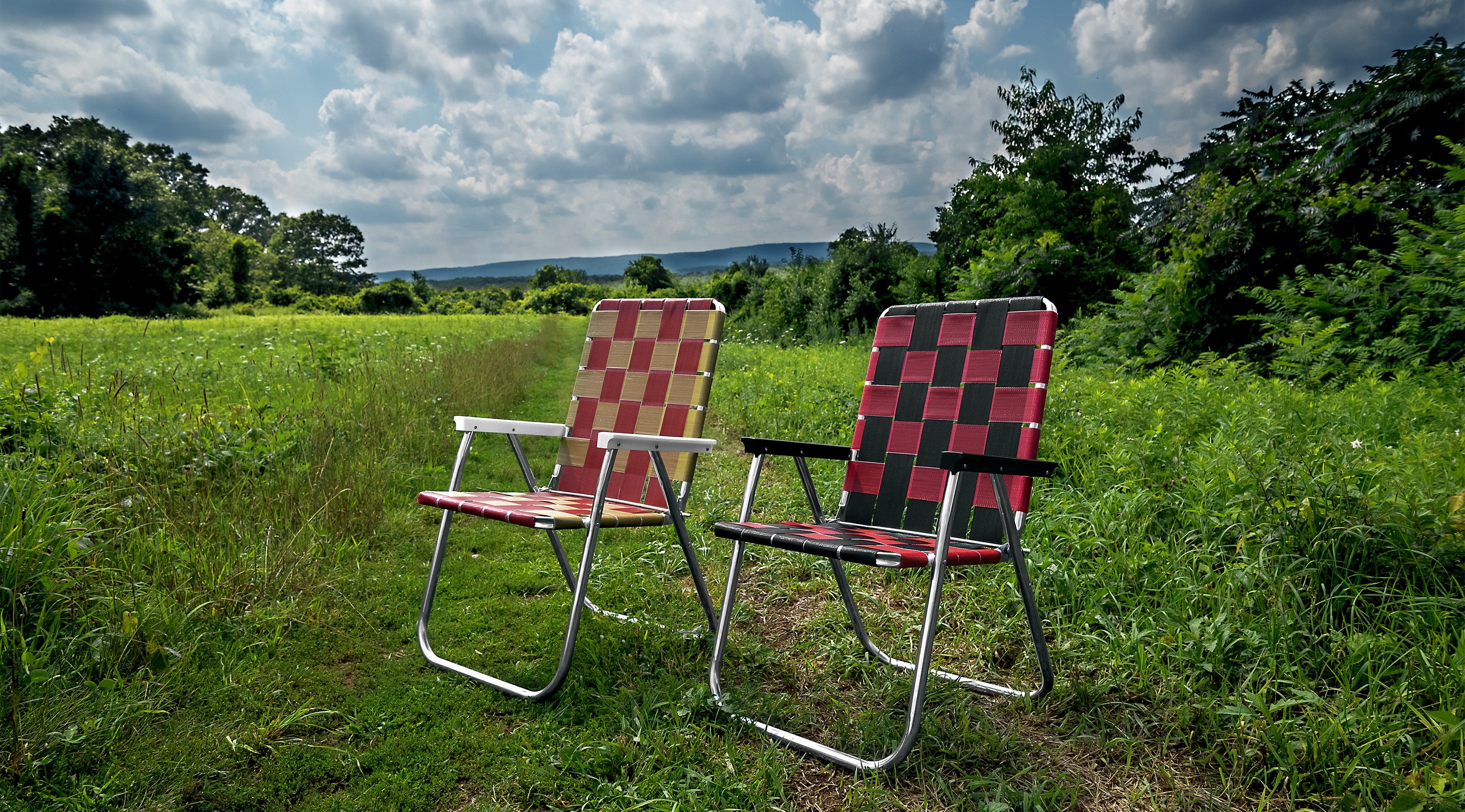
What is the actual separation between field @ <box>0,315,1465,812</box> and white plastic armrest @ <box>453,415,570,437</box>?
2.51 ft

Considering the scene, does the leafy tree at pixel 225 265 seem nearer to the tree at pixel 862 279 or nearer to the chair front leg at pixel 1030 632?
the tree at pixel 862 279

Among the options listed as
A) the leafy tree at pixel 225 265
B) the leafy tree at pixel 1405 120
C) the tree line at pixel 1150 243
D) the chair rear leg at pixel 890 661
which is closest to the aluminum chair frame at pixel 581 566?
the chair rear leg at pixel 890 661

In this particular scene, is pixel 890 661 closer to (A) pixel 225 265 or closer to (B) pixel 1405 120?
(B) pixel 1405 120

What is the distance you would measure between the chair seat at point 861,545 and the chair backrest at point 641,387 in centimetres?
59

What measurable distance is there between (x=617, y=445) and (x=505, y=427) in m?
0.77

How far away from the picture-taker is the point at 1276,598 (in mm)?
2387

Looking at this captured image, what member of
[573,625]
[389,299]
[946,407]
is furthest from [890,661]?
[389,299]

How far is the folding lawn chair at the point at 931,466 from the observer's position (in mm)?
2061

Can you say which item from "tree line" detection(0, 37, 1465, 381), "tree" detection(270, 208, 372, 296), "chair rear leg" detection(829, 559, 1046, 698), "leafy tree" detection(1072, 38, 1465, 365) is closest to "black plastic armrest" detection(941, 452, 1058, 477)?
"chair rear leg" detection(829, 559, 1046, 698)

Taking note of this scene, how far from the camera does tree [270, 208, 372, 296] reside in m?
64.5

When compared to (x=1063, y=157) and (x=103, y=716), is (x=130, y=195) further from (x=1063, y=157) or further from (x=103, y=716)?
(x=103, y=716)

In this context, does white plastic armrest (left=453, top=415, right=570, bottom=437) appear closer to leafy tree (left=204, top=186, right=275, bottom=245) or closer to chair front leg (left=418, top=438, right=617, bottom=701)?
chair front leg (left=418, top=438, right=617, bottom=701)

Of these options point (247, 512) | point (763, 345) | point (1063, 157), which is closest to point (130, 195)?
point (763, 345)

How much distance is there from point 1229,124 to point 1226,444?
658 inches
